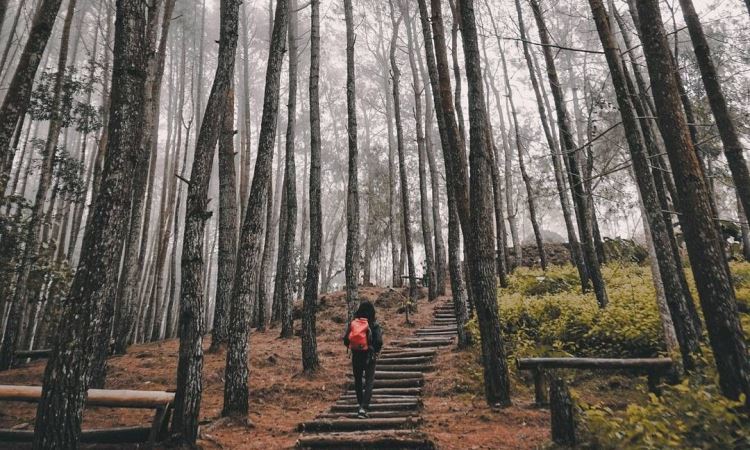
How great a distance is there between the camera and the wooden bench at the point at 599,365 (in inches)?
216

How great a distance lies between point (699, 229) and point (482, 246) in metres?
2.65

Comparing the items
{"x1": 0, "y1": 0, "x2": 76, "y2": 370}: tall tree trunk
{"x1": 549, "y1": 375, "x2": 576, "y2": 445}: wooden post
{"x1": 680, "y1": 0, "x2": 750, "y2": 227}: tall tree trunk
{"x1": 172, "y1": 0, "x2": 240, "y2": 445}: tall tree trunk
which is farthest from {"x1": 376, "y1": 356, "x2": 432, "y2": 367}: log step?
{"x1": 0, "y1": 0, "x2": 76, "y2": 370}: tall tree trunk

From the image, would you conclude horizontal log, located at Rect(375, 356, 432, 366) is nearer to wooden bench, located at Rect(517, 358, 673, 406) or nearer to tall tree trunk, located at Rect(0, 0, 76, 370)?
wooden bench, located at Rect(517, 358, 673, 406)

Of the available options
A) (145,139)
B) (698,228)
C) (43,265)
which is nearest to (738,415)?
(698,228)

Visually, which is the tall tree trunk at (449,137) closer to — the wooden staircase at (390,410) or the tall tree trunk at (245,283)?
the wooden staircase at (390,410)

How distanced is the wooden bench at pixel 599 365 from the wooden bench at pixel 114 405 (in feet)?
15.5

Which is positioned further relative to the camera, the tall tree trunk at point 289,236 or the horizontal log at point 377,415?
the tall tree trunk at point 289,236

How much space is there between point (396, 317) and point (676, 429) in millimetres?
10055

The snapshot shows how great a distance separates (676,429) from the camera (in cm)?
344

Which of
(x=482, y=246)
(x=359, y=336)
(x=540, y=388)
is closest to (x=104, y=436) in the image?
(x=359, y=336)

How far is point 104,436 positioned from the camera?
423cm

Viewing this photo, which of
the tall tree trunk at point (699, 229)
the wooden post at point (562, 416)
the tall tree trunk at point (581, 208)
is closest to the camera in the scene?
the tall tree trunk at point (699, 229)

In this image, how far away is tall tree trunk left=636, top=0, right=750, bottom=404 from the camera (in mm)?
3570

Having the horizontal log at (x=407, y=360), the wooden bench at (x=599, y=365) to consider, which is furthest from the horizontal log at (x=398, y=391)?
the wooden bench at (x=599, y=365)
